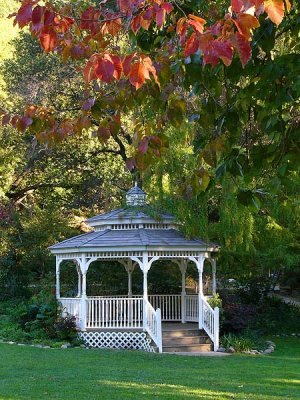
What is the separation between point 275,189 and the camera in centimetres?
455

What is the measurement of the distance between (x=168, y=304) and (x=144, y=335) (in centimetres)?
348

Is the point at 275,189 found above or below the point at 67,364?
above

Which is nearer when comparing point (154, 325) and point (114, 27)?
point (114, 27)

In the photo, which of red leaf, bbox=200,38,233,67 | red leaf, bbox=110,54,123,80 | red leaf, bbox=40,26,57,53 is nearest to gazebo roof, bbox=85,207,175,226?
red leaf, bbox=40,26,57,53

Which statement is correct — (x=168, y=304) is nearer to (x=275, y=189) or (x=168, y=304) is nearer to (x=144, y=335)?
(x=144, y=335)

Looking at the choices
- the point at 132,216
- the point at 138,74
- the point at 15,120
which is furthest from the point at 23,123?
the point at 132,216

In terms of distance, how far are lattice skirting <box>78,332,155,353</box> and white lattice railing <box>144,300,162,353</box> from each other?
0.37 metres

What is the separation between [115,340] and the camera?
1803cm

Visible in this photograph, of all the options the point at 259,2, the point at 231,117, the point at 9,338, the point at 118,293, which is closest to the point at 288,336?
the point at 118,293

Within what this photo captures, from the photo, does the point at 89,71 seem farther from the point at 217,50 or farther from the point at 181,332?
the point at 181,332

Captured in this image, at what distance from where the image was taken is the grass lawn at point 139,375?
9847 mm

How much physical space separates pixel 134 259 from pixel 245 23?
15467 millimetres

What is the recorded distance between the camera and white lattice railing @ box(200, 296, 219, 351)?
57.3 feet

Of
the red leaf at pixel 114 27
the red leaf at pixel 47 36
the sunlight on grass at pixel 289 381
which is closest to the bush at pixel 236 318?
the sunlight on grass at pixel 289 381
